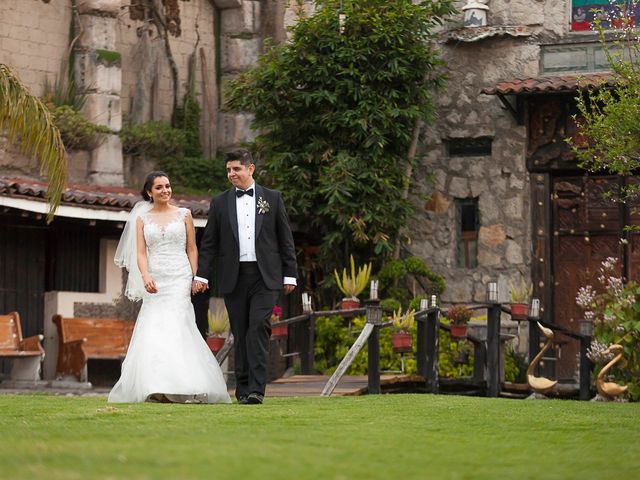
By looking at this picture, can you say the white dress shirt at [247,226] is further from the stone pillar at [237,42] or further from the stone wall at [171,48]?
the stone pillar at [237,42]

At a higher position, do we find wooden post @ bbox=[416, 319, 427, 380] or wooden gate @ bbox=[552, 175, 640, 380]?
wooden gate @ bbox=[552, 175, 640, 380]

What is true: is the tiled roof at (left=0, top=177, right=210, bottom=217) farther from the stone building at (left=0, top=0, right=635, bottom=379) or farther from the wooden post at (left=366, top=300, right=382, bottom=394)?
the wooden post at (left=366, top=300, right=382, bottom=394)

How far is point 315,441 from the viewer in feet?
25.4

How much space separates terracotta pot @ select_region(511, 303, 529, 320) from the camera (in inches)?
656

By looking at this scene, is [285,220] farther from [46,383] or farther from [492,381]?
[46,383]

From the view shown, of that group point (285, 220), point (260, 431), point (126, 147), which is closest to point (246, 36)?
point (126, 147)

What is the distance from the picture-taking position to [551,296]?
2044cm

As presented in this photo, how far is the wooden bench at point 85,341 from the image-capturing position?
62.8ft

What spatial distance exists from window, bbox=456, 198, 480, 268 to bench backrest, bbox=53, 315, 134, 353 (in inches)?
193

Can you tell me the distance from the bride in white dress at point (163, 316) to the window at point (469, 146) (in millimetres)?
9170

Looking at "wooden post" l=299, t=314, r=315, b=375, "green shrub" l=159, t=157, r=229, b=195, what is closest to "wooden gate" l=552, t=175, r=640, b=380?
"wooden post" l=299, t=314, r=315, b=375

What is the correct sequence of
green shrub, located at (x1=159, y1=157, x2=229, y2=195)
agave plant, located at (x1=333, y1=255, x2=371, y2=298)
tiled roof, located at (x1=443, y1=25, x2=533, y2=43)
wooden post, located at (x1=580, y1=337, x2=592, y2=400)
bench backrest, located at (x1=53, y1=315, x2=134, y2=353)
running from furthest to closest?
green shrub, located at (x1=159, y1=157, x2=229, y2=195), tiled roof, located at (x1=443, y1=25, x2=533, y2=43), bench backrest, located at (x1=53, y1=315, x2=134, y2=353), agave plant, located at (x1=333, y1=255, x2=371, y2=298), wooden post, located at (x1=580, y1=337, x2=592, y2=400)

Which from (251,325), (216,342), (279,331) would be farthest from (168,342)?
(279,331)

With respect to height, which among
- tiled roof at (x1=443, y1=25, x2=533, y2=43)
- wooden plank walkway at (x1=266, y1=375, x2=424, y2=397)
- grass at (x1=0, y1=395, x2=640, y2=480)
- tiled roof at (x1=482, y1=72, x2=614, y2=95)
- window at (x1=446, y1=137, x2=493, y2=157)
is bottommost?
wooden plank walkway at (x1=266, y1=375, x2=424, y2=397)
